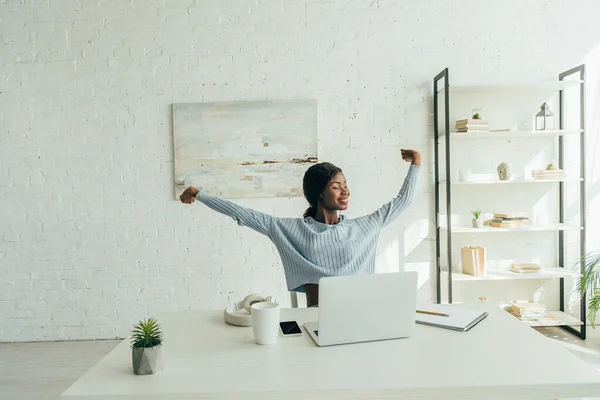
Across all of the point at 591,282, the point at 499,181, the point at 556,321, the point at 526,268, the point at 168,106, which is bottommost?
the point at 556,321

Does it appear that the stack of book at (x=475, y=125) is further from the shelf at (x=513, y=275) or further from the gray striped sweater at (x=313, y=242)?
the gray striped sweater at (x=313, y=242)

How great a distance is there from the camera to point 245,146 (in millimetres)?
3438

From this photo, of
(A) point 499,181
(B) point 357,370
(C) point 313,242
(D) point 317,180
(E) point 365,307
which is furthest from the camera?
(A) point 499,181

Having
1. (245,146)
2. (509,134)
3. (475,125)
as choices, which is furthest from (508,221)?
(245,146)

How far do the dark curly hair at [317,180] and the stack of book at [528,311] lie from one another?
198 centimetres

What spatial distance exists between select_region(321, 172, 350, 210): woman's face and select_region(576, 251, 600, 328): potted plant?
208 cm

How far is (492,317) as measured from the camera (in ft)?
5.03

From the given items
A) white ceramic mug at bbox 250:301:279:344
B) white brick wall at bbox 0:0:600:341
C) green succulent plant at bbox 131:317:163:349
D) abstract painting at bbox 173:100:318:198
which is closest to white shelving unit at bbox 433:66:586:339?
white brick wall at bbox 0:0:600:341

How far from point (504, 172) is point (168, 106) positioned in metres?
2.45

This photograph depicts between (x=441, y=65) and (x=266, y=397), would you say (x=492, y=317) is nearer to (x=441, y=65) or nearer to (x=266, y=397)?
(x=266, y=397)

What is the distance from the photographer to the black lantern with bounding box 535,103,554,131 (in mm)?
3316

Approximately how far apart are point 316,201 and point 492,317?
89 centimetres

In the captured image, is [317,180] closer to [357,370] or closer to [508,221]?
[357,370]

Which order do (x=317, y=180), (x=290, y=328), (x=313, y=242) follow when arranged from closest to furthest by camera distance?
1. (x=290, y=328)
2. (x=313, y=242)
3. (x=317, y=180)
